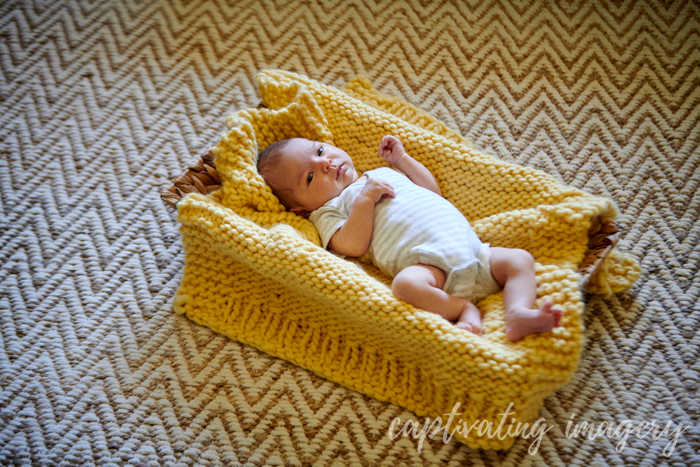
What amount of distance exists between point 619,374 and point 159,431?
93 cm

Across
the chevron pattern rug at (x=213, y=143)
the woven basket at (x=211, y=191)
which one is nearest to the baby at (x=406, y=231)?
the woven basket at (x=211, y=191)

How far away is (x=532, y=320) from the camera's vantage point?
0.91 m

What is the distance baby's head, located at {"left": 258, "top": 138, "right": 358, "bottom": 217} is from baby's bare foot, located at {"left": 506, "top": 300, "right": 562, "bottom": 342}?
47 centimetres

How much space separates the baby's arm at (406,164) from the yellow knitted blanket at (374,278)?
0.03 m

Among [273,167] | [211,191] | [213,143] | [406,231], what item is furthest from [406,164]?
[213,143]

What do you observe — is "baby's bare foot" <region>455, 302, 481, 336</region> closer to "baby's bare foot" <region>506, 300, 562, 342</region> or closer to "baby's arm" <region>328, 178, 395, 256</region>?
"baby's bare foot" <region>506, 300, 562, 342</region>

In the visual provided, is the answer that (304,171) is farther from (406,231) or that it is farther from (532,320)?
(532,320)

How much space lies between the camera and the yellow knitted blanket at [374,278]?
932mm

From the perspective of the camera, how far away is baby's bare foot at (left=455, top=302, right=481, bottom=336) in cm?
98

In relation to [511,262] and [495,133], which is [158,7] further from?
[511,262]

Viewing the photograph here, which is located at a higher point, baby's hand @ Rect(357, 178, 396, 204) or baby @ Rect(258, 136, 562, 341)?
baby's hand @ Rect(357, 178, 396, 204)

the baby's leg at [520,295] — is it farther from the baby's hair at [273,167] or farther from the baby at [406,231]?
the baby's hair at [273,167]

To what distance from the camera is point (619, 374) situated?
1.09m

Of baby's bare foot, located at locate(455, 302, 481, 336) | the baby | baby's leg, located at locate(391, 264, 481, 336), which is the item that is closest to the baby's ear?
the baby
